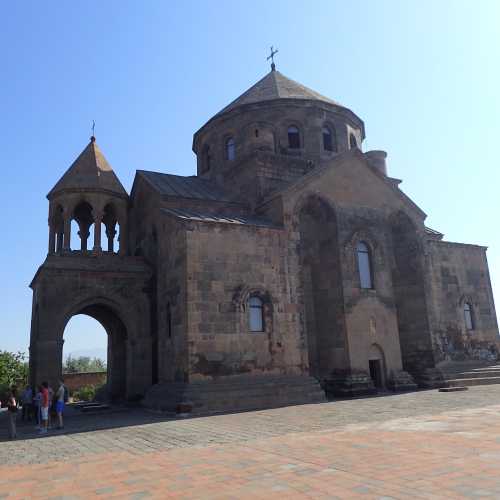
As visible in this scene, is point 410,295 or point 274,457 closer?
point 274,457

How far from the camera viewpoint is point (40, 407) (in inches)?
478

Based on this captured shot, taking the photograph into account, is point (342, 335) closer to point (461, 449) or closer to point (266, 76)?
point (461, 449)

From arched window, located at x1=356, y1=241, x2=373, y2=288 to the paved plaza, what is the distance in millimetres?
7261

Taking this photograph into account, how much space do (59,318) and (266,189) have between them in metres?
9.14

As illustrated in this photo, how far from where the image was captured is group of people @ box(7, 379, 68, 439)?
10727 mm

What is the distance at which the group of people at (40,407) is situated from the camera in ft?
35.2

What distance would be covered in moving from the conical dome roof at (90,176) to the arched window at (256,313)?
24.9 feet

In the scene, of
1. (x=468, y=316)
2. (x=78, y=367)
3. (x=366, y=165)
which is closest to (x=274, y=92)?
(x=366, y=165)

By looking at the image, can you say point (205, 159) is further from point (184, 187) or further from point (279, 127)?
point (184, 187)

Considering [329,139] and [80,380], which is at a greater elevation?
[329,139]

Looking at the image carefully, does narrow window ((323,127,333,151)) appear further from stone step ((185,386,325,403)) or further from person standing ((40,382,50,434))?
person standing ((40,382,50,434))

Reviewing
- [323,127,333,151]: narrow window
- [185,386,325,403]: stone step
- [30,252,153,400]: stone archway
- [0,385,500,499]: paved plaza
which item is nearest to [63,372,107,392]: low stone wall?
[30,252,153,400]: stone archway

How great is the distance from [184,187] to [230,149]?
407 cm

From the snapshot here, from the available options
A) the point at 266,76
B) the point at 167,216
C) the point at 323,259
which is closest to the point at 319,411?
the point at 323,259
